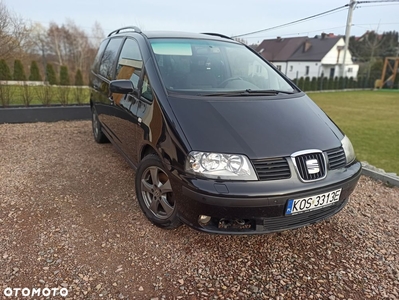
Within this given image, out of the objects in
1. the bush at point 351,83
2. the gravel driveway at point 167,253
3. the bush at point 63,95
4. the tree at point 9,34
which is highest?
the tree at point 9,34

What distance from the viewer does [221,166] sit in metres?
1.97

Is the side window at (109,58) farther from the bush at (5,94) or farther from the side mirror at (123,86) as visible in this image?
the bush at (5,94)

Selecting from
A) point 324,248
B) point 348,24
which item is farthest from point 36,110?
point 348,24

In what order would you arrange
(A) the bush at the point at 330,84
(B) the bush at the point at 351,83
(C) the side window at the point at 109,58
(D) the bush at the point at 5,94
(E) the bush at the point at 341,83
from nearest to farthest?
(C) the side window at the point at 109,58
(D) the bush at the point at 5,94
(A) the bush at the point at 330,84
(E) the bush at the point at 341,83
(B) the bush at the point at 351,83

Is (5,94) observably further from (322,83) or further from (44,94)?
(322,83)

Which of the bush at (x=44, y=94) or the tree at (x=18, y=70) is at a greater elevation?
the tree at (x=18, y=70)

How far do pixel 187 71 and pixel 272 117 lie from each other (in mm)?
979

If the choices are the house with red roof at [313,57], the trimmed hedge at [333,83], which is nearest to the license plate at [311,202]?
the trimmed hedge at [333,83]

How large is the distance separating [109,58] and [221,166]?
2.81 m

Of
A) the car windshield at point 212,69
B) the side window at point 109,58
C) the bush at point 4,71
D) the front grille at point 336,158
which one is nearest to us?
the front grille at point 336,158

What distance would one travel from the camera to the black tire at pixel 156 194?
7.73ft

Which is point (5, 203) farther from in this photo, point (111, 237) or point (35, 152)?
point (35, 152)

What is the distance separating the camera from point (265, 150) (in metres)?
2.04

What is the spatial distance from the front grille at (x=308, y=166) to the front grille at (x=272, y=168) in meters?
0.09
